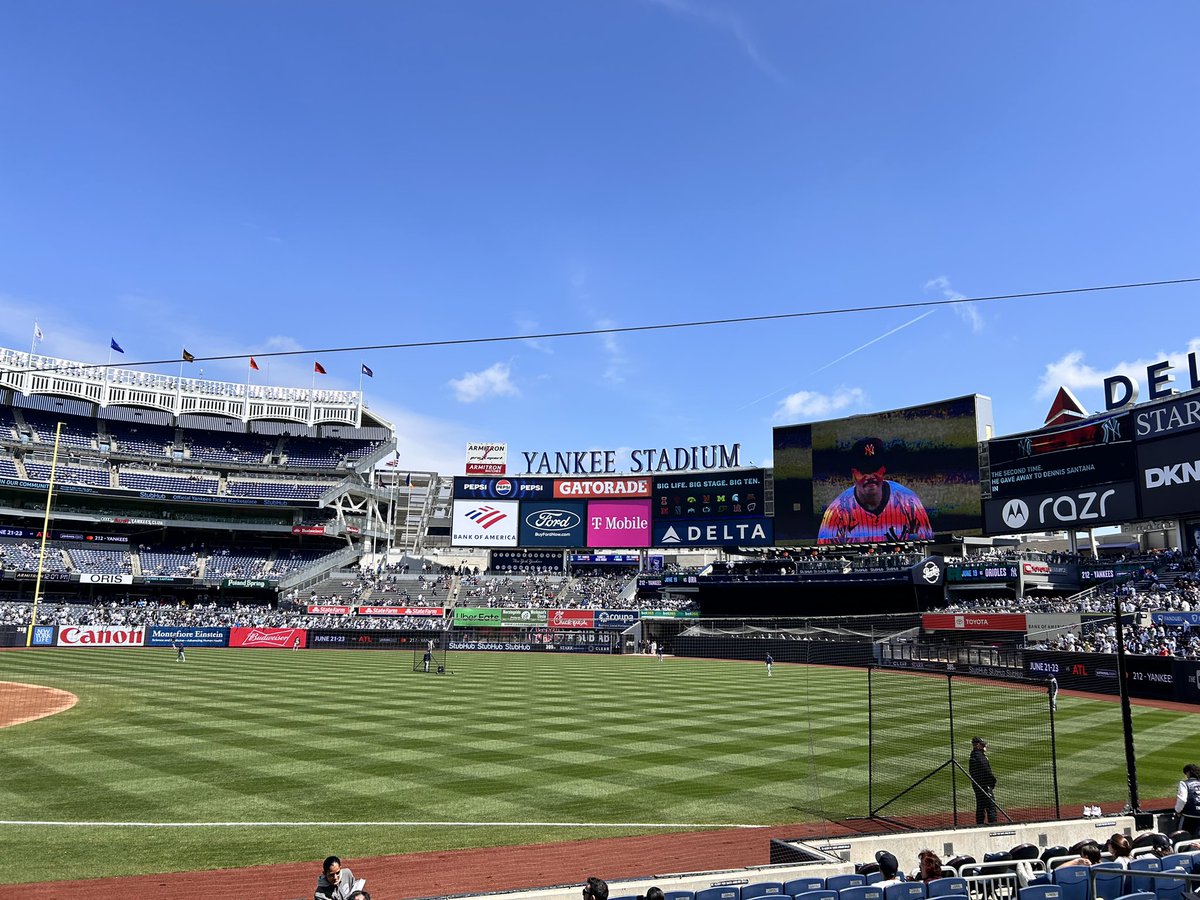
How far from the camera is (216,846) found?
12.1 meters

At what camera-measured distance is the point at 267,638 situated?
60.5 m

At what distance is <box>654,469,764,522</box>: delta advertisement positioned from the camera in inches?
2940

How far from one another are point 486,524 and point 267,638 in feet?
92.9

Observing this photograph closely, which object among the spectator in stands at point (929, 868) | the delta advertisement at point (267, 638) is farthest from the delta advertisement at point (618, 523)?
the spectator in stands at point (929, 868)

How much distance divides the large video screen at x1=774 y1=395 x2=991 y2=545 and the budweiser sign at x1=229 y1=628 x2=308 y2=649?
42116 millimetres

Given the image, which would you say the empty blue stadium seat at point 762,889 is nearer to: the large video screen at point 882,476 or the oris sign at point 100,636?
the large video screen at point 882,476

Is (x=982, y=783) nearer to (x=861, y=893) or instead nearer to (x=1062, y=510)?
(x=861, y=893)

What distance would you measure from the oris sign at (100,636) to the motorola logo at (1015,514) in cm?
6383

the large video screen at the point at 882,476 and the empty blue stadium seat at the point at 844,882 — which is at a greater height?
the large video screen at the point at 882,476

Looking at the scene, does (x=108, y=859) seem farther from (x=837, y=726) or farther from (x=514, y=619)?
(x=514, y=619)

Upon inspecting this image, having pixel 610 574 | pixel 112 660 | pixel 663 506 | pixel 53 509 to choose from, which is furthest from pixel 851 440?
pixel 53 509

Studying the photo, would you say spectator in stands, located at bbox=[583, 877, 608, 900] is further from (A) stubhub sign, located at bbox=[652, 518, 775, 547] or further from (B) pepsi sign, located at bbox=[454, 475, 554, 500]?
(B) pepsi sign, located at bbox=[454, 475, 554, 500]

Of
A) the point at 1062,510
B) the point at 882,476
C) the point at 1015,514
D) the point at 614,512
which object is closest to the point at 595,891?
the point at 1062,510

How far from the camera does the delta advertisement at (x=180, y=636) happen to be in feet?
186
